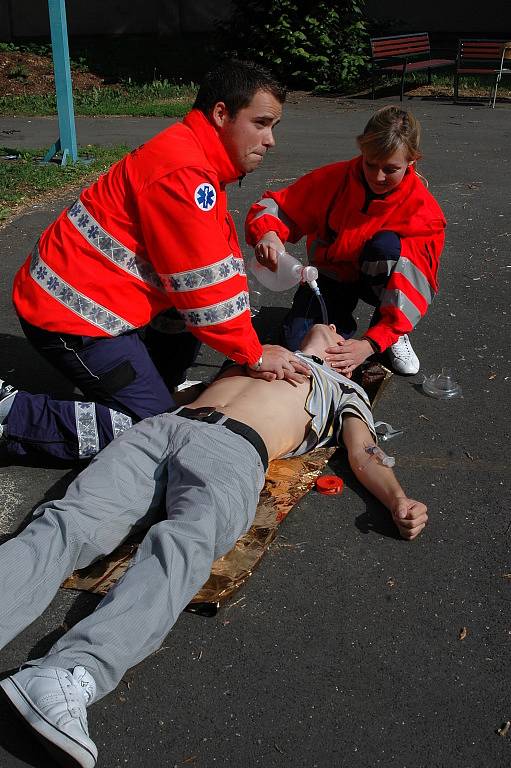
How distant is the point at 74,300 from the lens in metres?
3.66

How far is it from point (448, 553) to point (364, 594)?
1.40 ft

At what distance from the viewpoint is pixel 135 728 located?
2.45 metres

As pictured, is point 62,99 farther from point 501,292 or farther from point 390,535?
point 390,535

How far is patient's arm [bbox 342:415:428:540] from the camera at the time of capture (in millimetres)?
3277

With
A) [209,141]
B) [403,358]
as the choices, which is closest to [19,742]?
[209,141]

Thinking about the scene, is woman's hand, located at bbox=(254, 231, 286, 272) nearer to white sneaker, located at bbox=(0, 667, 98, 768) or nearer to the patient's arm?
the patient's arm

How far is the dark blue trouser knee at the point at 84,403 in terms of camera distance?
3.72m

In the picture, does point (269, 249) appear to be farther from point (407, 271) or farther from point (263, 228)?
point (407, 271)

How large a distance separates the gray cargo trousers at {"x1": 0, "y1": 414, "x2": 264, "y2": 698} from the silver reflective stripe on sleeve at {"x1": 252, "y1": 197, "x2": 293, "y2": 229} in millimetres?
1838

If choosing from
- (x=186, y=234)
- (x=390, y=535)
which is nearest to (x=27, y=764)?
(x=390, y=535)

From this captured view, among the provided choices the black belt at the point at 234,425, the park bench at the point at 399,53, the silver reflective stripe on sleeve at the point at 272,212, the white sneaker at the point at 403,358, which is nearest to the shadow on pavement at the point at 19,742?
the black belt at the point at 234,425

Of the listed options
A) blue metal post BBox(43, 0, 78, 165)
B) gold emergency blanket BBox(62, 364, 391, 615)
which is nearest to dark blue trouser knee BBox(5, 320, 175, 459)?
gold emergency blanket BBox(62, 364, 391, 615)

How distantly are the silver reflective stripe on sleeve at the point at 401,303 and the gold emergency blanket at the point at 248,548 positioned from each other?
103 cm

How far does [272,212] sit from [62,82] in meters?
4.98
